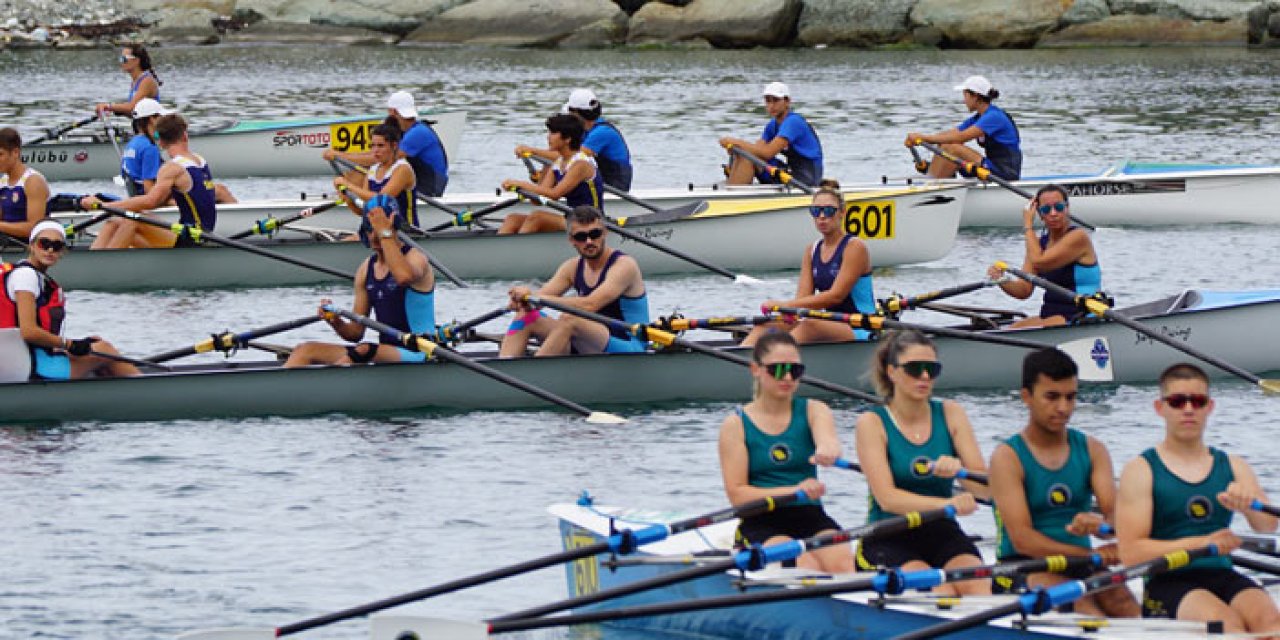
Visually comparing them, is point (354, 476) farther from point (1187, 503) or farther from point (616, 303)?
point (1187, 503)

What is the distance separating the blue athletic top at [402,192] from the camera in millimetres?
21688

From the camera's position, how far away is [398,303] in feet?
53.9

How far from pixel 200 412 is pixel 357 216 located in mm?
8460

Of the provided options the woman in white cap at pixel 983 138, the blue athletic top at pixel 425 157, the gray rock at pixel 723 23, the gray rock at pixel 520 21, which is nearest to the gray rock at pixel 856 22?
the gray rock at pixel 723 23

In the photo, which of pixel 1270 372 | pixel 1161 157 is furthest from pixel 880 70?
Answer: pixel 1270 372

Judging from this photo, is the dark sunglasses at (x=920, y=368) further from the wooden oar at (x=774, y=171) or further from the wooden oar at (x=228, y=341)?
the wooden oar at (x=774, y=171)

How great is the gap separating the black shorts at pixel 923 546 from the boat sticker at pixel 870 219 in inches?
512

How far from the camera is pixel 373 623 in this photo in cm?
1043

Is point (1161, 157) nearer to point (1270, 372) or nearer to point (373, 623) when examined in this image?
point (1270, 372)

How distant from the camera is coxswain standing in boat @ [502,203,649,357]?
1620cm

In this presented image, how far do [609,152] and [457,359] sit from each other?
8401 millimetres

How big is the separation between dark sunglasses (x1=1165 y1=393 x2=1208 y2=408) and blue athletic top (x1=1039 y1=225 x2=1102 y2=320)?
7.37m

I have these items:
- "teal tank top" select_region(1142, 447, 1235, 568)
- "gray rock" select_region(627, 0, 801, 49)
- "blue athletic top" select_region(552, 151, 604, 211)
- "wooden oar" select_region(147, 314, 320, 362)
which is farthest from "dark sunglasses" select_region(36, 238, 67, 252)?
"gray rock" select_region(627, 0, 801, 49)

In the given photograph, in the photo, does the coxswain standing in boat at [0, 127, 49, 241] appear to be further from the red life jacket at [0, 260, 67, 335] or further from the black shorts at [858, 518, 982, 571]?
the black shorts at [858, 518, 982, 571]
